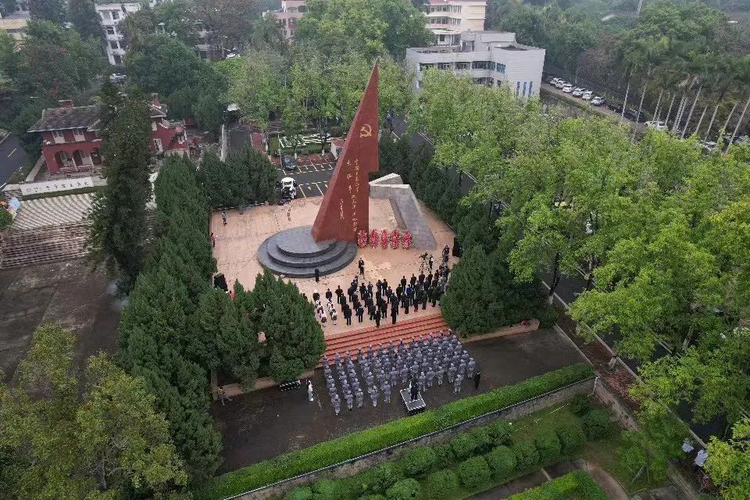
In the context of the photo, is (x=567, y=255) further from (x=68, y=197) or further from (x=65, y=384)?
(x=68, y=197)

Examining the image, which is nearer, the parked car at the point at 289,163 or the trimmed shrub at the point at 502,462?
the trimmed shrub at the point at 502,462

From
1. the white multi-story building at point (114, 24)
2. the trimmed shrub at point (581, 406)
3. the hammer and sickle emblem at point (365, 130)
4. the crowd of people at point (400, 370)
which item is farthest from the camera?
the white multi-story building at point (114, 24)

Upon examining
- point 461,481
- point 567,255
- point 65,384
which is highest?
point 65,384

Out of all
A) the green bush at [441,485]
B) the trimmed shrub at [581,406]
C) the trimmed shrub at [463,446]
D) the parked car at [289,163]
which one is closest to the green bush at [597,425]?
the trimmed shrub at [581,406]

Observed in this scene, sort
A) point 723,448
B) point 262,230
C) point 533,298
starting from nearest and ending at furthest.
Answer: point 723,448, point 533,298, point 262,230

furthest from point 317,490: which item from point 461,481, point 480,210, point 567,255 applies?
point 480,210

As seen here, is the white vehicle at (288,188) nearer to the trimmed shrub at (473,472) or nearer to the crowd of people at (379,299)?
the crowd of people at (379,299)

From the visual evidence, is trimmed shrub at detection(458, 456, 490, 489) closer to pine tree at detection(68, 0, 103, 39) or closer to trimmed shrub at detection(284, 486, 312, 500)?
trimmed shrub at detection(284, 486, 312, 500)
